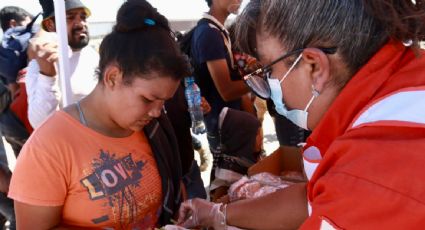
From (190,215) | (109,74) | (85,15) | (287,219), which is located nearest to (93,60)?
(85,15)

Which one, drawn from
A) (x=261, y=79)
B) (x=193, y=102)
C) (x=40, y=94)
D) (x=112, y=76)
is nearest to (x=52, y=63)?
(x=40, y=94)

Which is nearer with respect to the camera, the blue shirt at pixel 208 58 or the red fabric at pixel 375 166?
the red fabric at pixel 375 166

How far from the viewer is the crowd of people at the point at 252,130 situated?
84cm

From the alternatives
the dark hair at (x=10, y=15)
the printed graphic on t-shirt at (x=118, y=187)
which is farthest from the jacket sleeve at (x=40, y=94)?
the dark hair at (x=10, y=15)

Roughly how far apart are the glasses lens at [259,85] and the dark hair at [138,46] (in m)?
0.32

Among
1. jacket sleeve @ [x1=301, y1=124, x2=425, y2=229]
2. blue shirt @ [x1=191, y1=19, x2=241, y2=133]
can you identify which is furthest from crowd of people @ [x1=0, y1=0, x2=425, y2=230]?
blue shirt @ [x1=191, y1=19, x2=241, y2=133]

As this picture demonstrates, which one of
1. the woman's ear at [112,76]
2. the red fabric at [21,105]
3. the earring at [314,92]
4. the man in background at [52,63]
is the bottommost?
the red fabric at [21,105]

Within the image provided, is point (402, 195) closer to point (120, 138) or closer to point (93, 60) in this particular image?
point (120, 138)

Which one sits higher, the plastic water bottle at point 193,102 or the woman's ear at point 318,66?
the woman's ear at point 318,66

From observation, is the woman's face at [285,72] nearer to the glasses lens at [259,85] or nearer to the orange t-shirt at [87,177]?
the glasses lens at [259,85]

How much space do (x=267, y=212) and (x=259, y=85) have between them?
42cm

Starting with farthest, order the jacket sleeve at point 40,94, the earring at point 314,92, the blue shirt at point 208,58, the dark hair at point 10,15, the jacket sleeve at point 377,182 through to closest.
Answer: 1. the dark hair at point 10,15
2. the blue shirt at point 208,58
3. the jacket sleeve at point 40,94
4. the earring at point 314,92
5. the jacket sleeve at point 377,182

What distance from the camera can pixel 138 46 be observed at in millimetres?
1483

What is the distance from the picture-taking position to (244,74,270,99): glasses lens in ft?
4.36
